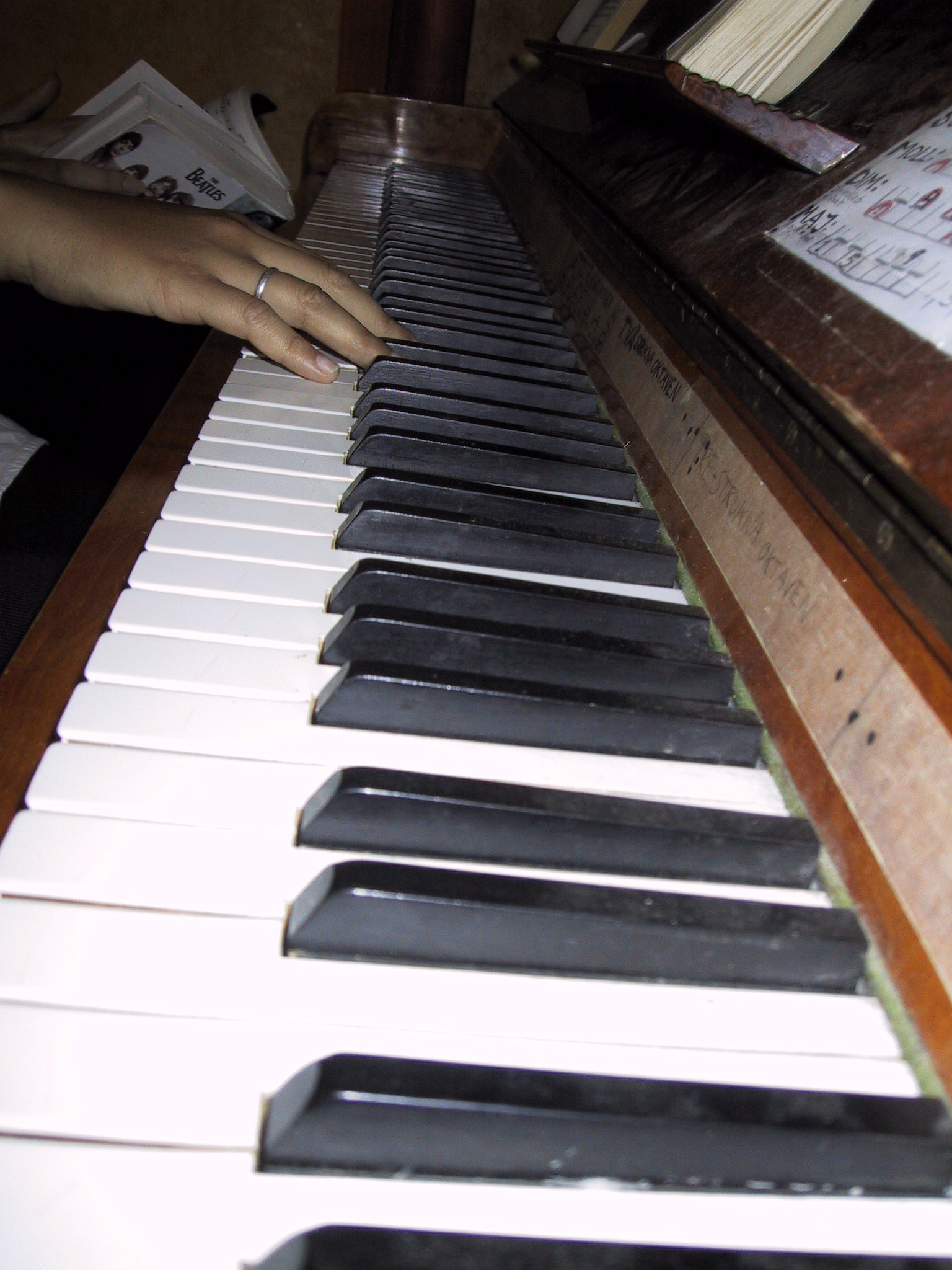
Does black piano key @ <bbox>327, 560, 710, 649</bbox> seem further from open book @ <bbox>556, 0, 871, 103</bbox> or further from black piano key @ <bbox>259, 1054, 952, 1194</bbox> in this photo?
open book @ <bbox>556, 0, 871, 103</bbox>

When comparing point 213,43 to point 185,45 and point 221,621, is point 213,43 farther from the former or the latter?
point 221,621

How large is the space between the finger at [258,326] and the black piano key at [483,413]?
123mm

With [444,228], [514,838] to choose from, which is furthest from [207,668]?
[444,228]

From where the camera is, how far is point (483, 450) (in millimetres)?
1334

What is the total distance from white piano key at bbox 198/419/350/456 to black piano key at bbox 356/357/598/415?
0.18m

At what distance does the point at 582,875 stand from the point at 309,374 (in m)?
1.08

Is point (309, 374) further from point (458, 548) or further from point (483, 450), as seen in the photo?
point (458, 548)

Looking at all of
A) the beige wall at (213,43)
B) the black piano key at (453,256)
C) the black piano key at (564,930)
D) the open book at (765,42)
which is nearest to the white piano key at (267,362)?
the black piano key at (453,256)

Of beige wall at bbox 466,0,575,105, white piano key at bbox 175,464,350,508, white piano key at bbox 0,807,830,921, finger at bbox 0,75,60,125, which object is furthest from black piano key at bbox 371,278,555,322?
beige wall at bbox 466,0,575,105

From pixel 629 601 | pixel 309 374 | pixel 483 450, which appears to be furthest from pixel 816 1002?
pixel 309 374

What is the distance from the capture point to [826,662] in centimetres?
85

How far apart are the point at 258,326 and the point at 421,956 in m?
1.17

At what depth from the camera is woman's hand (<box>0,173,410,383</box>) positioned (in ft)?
5.10

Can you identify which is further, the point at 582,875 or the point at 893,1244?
the point at 582,875
